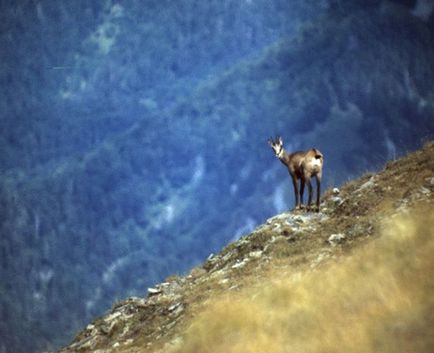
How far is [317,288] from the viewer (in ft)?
45.3

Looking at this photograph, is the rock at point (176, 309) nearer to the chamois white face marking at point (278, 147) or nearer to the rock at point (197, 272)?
the rock at point (197, 272)

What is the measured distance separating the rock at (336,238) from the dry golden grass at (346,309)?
2125 mm

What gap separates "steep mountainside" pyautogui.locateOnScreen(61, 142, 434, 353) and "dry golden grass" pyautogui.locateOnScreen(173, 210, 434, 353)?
0.03 meters

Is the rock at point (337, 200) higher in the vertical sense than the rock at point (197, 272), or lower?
higher

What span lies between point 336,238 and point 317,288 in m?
4.39

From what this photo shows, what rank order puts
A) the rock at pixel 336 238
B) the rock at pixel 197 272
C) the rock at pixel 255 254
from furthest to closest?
the rock at pixel 197 272, the rock at pixel 255 254, the rock at pixel 336 238

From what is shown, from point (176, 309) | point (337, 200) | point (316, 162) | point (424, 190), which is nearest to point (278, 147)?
point (316, 162)

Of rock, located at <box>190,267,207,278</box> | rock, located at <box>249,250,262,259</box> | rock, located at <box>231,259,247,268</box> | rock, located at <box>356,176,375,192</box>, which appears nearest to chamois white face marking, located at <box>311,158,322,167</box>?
rock, located at <box>356,176,375,192</box>

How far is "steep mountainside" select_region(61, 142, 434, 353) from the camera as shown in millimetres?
11641

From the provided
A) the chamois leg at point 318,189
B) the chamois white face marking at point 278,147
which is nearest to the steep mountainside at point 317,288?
the chamois leg at point 318,189

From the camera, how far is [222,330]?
13.5 metres

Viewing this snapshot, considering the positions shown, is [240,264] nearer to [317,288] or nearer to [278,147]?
[317,288]

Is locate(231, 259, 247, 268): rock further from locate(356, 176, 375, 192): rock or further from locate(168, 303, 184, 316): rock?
locate(356, 176, 375, 192): rock

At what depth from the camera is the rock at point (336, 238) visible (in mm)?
17672
